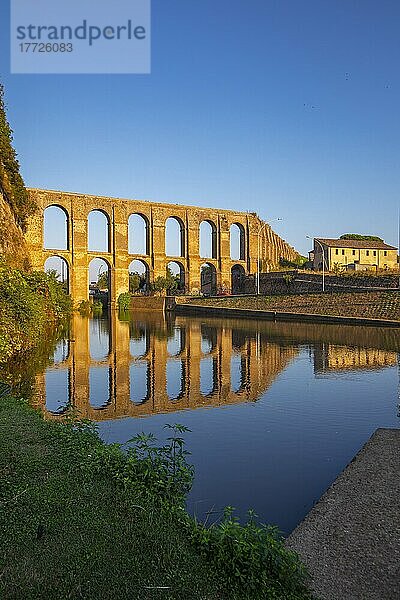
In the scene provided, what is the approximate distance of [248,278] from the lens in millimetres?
75000

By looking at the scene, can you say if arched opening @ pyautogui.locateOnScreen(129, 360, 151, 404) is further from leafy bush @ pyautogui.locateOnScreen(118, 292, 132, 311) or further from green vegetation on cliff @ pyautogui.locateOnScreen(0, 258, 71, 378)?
leafy bush @ pyautogui.locateOnScreen(118, 292, 132, 311)

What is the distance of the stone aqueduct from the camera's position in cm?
6444

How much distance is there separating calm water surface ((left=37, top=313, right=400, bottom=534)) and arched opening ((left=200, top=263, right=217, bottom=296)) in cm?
5283

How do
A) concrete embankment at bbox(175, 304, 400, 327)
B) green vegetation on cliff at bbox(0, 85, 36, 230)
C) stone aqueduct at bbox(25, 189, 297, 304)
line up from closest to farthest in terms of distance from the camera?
green vegetation on cliff at bbox(0, 85, 36, 230)
concrete embankment at bbox(175, 304, 400, 327)
stone aqueduct at bbox(25, 189, 297, 304)

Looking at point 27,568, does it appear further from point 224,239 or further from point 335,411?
point 224,239

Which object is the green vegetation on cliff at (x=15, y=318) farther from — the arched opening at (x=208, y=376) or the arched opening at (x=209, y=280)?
the arched opening at (x=209, y=280)

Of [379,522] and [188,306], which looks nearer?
[379,522]

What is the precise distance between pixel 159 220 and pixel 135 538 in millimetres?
68933

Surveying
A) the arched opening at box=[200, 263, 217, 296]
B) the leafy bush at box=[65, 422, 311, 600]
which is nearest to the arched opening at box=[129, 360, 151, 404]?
the leafy bush at box=[65, 422, 311, 600]

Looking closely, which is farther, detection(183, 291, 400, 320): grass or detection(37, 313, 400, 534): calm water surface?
detection(183, 291, 400, 320): grass

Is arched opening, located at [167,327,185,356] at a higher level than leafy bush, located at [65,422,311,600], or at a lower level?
lower

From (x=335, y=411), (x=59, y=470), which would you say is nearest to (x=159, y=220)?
(x=335, y=411)

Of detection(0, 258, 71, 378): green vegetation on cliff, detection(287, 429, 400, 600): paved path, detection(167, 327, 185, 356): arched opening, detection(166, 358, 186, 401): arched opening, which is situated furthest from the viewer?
detection(167, 327, 185, 356): arched opening

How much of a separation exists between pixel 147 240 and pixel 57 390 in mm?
59978
